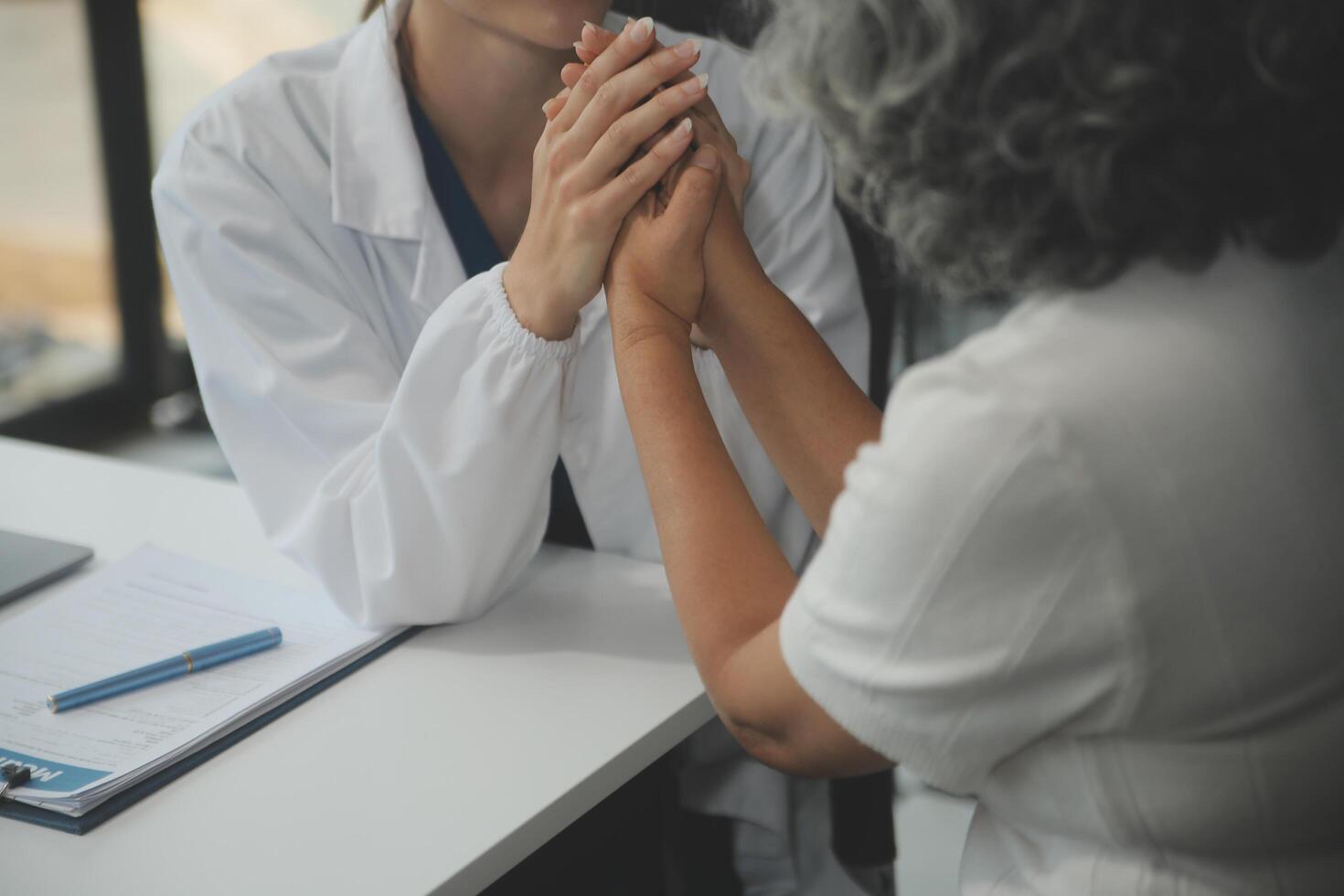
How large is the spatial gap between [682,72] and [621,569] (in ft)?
1.46

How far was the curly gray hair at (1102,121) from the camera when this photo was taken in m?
0.59

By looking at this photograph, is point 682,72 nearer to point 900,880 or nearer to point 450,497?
point 450,497

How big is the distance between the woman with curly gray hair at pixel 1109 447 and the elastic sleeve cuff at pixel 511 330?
16.0 inches

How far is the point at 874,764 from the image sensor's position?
0.79 metres

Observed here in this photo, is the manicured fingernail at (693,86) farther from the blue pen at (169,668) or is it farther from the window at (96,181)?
the window at (96,181)

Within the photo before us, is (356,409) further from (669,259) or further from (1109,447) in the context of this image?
(1109,447)

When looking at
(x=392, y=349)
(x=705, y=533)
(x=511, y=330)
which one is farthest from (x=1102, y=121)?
(x=392, y=349)

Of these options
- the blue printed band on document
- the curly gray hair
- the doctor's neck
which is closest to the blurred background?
the doctor's neck

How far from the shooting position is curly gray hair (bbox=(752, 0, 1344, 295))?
588 mm

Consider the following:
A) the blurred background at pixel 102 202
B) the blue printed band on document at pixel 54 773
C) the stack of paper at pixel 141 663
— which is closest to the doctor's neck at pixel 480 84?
the stack of paper at pixel 141 663

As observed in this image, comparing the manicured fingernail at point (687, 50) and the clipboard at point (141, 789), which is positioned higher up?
the manicured fingernail at point (687, 50)

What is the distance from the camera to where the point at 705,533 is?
82 centimetres

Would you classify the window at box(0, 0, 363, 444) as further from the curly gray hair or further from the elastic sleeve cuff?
the curly gray hair

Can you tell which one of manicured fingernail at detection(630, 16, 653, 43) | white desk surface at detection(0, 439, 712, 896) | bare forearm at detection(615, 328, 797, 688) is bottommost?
white desk surface at detection(0, 439, 712, 896)
